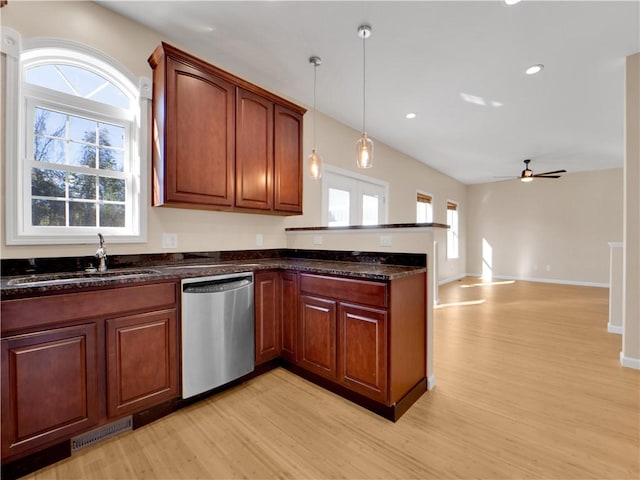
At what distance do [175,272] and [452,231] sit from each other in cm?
763

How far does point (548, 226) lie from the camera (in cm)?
753

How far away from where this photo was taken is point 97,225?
7.28 feet

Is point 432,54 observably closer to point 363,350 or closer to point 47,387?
point 363,350

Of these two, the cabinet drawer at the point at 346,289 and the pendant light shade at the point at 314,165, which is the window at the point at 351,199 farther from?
the cabinet drawer at the point at 346,289

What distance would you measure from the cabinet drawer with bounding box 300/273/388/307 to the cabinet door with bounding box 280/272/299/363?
126mm

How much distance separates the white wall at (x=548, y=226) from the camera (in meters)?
6.86

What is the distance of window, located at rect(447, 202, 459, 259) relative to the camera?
7.82 m

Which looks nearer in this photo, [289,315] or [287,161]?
[289,315]

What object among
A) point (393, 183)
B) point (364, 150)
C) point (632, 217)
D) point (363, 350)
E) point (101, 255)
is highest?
point (393, 183)

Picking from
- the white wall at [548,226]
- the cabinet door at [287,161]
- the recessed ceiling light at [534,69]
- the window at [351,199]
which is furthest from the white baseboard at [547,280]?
the cabinet door at [287,161]

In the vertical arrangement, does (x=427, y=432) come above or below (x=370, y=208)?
below

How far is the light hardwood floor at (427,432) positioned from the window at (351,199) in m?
2.28

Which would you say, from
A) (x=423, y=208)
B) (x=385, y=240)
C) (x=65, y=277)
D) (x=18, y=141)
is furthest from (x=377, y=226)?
(x=423, y=208)

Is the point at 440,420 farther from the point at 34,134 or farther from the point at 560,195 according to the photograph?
the point at 560,195
